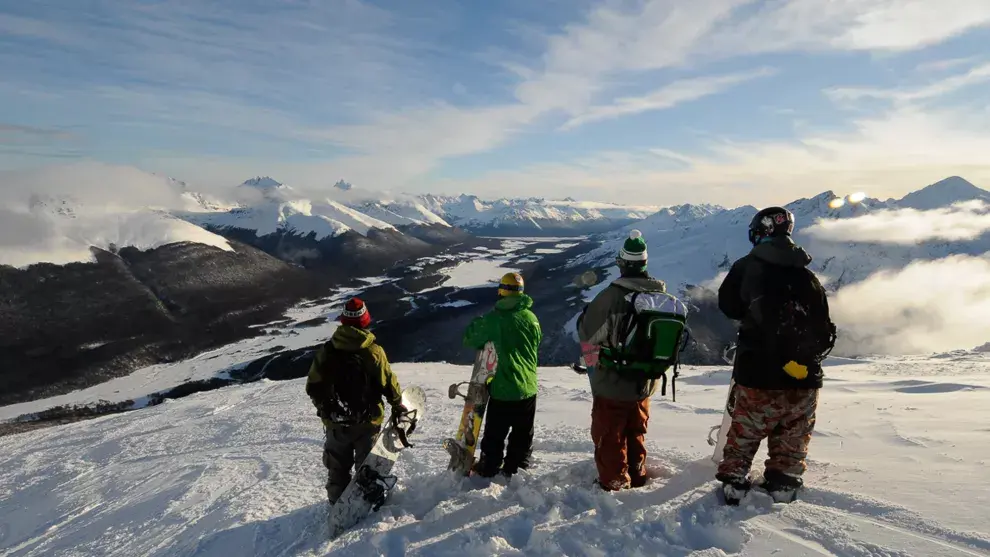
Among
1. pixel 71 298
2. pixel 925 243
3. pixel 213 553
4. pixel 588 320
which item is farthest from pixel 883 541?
pixel 925 243

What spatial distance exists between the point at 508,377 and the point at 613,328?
149cm

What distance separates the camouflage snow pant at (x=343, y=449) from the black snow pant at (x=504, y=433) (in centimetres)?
133

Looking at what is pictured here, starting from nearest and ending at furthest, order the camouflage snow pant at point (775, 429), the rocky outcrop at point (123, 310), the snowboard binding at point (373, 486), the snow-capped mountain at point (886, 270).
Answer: the camouflage snow pant at point (775, 429), the snowboard binding at point (373, 486), the rocky outcrop at point (123, 310), the snow-capped mountain at point (886, 270)

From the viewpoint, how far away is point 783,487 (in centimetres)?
457

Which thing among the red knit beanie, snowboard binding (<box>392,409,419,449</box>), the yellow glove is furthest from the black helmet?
snowboard binding (<box>392,409,419,449</box>)

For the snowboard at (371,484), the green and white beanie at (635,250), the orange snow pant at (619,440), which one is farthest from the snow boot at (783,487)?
the snowboard at (371,484)

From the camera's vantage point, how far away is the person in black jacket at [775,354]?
4414 millimetres

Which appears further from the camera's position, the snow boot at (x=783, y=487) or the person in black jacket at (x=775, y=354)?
the snow boot at (x=783, y=487)

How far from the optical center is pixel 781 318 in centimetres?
441

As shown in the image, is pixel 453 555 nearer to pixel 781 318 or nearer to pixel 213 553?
pixel 213 553

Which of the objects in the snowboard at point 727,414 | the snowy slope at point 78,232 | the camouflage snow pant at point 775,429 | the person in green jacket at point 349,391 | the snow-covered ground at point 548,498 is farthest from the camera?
the snowy slope at point 78,232

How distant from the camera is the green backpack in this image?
15.7ft

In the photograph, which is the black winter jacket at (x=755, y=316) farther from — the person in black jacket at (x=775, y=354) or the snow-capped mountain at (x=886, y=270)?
the snow-capped mountain at (x=886, y=270)

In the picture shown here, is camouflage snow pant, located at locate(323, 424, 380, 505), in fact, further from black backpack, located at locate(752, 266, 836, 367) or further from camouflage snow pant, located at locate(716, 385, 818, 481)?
black backpack, located at locate(752, 266, 836, 367)
